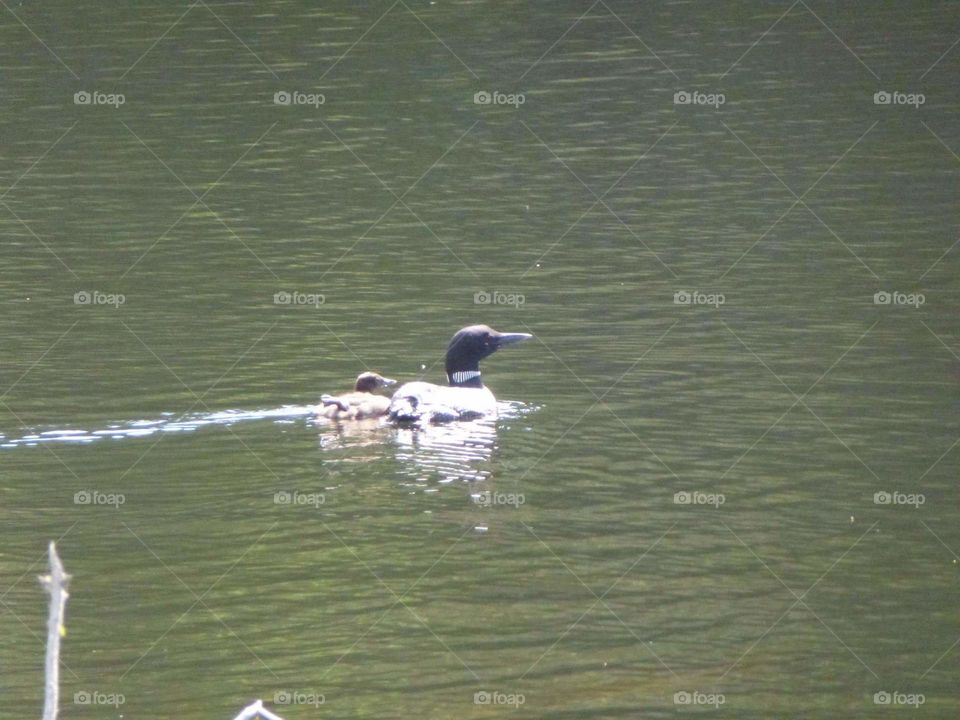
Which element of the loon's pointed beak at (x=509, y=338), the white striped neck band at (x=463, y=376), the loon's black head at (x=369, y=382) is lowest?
the loon's black head at (x=369, y=382)

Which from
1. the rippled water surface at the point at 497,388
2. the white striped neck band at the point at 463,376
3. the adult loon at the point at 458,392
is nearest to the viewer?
the rippled water surface at the point at 497,388

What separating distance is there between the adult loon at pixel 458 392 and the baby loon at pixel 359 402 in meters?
0.14

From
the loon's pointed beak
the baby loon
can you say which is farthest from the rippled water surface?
the loon's pointed beak

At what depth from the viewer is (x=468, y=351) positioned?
50.9 feet

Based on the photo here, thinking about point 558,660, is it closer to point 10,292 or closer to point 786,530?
point 786,530

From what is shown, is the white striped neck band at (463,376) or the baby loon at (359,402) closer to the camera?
the baby loon at (359,402)

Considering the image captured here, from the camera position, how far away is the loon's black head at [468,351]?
50.6 ft

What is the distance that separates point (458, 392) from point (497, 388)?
1.04 meters

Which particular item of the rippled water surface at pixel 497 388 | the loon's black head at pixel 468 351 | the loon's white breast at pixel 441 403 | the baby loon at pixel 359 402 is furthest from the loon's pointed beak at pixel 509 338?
the baby loon at pixel 359 402

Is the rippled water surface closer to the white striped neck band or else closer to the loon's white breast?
the loon's white breast

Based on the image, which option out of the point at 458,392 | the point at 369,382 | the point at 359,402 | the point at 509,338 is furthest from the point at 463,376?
the point at 359,402

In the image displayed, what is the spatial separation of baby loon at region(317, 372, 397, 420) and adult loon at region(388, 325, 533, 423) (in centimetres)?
14

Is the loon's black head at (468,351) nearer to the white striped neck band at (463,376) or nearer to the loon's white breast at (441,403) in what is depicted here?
the white striped neck band at (463,376)

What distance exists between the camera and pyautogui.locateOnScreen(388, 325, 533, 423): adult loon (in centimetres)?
1468
